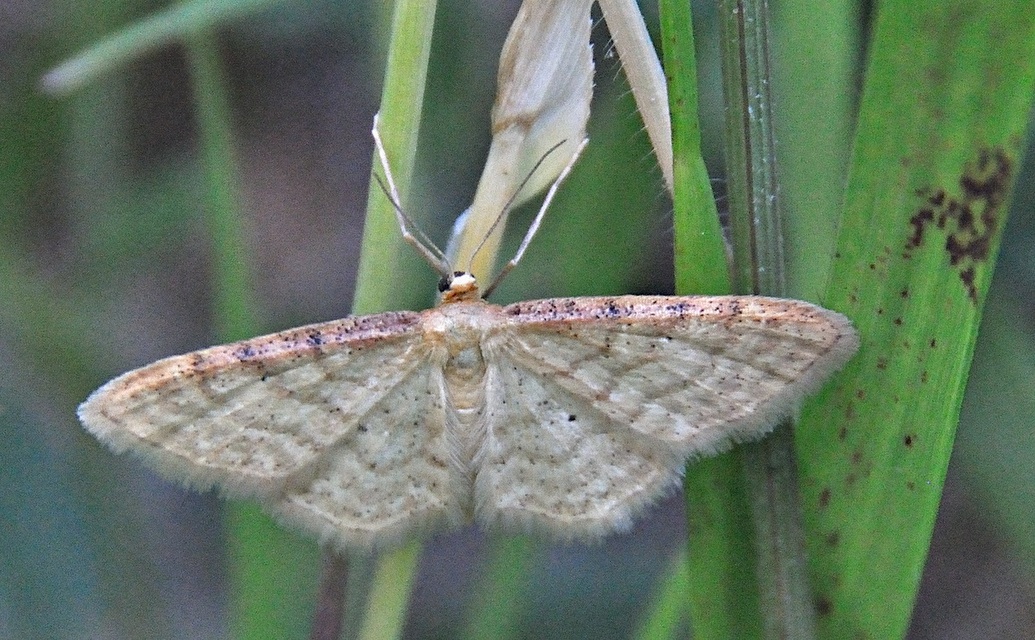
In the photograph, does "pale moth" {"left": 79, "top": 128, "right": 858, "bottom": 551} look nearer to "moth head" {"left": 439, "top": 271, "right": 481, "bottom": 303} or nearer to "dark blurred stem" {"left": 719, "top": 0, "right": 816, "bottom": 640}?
"moth head" {"left": 439, "top": 271, "right": 481, "bottom": 303}

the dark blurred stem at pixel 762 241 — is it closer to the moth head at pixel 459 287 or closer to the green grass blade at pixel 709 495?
the green grass blade at pixel 709 495

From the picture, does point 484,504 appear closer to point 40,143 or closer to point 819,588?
point 819,588

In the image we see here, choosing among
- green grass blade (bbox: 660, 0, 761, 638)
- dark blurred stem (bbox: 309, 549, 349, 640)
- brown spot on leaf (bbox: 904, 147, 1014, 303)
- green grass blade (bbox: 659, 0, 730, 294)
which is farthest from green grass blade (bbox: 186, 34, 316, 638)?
brown spot on leaf (bbox: 904, 147, 1014, 303)

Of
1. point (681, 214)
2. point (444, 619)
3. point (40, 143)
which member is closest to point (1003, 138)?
point (681, 214)

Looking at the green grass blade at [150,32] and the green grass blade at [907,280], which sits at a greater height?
the green grass blade at [150,32]

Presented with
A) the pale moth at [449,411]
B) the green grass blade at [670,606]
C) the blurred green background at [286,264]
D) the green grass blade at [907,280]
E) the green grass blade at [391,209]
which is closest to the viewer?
the green grass blade at [907,280]

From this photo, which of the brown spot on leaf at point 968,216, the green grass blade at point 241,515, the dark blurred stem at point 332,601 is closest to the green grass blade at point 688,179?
the brown spot on leaf at point 968,216

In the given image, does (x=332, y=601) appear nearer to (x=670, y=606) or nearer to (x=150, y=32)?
(x=670, y=606)
